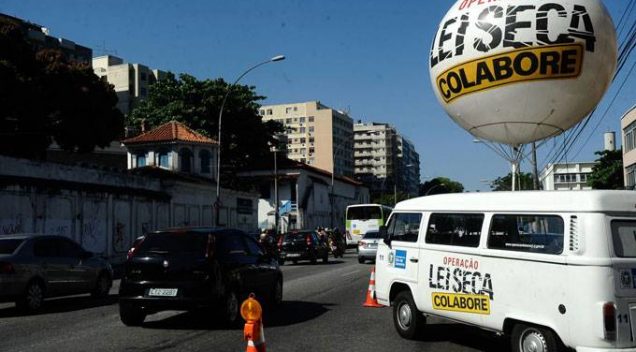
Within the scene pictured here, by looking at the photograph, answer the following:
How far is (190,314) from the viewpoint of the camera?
11.6m

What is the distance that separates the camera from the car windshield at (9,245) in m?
12.1

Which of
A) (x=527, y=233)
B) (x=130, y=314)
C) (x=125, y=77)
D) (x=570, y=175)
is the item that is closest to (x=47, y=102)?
(x=130, y=314)

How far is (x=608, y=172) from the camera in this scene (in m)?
59.6

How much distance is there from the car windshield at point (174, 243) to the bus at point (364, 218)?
106 ft

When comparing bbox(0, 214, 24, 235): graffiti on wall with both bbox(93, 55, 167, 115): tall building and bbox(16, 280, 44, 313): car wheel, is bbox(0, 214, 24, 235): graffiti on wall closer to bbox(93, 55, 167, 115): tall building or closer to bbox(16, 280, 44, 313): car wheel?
bbox(16, 280, 44, 313): car wheel

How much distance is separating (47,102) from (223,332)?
3527 centimetres


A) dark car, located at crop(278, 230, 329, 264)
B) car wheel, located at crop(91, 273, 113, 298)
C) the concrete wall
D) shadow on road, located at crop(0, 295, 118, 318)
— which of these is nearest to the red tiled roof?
the concrete wall

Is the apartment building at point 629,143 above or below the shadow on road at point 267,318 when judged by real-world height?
above

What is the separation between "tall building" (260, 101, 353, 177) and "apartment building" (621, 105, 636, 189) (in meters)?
86.1

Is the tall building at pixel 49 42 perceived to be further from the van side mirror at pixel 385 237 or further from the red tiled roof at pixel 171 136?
the van side mirror at pixel 385 237

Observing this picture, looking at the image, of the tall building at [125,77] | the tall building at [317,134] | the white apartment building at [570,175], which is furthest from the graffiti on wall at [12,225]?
the tall building at [317,134]

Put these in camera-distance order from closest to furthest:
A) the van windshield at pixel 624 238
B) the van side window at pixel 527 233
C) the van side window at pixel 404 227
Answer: the van windshield at pixel 624 238 → the van side window at pixel 527 233 → the van side window at pixel 404 227

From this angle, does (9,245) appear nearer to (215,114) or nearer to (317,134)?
(215,114)

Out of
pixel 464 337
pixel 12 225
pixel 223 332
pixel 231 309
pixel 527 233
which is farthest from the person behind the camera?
pixel 12 225
